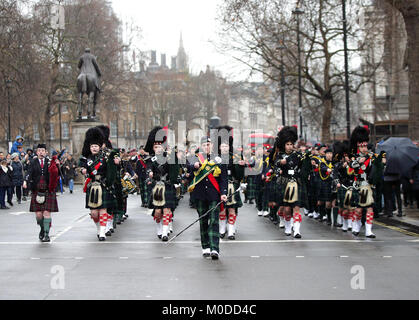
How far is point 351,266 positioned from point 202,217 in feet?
7.50

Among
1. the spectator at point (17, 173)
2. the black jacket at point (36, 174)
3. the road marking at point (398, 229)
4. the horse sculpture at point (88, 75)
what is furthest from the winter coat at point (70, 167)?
the black jacket at point (36, 174)

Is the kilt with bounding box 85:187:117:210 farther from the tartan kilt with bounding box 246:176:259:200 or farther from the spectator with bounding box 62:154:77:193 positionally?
the spectator with bounding box 62:154:77:193

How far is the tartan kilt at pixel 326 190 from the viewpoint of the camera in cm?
1497

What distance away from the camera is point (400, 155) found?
54.7 ft

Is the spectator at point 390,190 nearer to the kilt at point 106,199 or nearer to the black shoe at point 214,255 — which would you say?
the kilt at point 106,199

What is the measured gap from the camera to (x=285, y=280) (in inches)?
320

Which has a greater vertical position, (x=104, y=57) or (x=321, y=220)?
(x=104, y=57)

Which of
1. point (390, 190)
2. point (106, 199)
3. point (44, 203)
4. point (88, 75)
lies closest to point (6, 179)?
point (44, 203)

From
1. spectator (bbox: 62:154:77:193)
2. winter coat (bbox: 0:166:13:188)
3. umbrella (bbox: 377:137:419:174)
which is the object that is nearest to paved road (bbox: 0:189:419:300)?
umbrella (bbox: 377:137:419:174)

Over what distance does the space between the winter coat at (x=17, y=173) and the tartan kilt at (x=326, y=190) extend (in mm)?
11616

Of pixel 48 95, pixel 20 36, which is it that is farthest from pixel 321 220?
pixel 48 95

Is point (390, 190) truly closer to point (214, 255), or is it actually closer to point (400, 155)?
point (400, 155)
